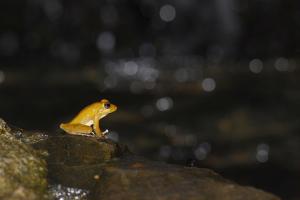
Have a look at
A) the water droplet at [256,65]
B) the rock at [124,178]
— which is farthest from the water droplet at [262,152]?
the rock at [124,178]

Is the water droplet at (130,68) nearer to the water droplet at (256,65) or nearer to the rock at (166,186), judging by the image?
the water droplet at (256,65)

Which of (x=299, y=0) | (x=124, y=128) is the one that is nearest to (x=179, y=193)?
(x=124, y=128)

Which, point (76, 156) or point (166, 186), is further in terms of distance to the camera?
point (76, 156)

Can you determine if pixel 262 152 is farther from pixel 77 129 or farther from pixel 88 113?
pixel 77 129

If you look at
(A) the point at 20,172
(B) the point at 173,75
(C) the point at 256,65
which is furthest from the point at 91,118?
(C) the point at 256,65

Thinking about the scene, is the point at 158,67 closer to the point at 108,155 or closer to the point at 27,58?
the point at 27,58
